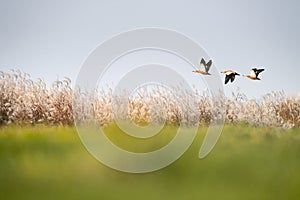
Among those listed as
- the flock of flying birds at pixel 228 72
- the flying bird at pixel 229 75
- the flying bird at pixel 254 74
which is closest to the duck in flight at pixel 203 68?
the flock of flying birds at pixel 228 72

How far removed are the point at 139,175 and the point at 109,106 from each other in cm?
41

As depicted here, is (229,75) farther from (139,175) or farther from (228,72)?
(139,175)

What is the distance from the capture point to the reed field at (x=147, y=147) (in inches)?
70.7

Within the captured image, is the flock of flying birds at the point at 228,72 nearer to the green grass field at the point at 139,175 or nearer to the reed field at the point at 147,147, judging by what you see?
the reed field at the point at 147,147

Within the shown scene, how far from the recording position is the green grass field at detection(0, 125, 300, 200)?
1773mm

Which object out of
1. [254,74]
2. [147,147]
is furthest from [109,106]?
[254,74]

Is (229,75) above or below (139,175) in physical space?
above

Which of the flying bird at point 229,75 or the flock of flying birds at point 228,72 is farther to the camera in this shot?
the flying bird at point 229,75

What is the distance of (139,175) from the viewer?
1.84m

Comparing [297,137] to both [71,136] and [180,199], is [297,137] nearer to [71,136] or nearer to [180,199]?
[180,199]

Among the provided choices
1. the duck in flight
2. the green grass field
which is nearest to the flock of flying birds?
the duck in flight

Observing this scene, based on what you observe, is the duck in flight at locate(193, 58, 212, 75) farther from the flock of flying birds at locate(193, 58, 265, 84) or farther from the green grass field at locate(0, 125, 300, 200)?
the green grass field at locate(0, 125, 300, 200)

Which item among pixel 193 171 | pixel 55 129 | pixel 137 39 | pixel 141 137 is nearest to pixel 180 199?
pixel 193 171

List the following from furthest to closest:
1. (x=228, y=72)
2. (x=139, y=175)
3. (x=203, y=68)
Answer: (x=228, y=72)
(x=203, y=68)
(x=139, y=175)
